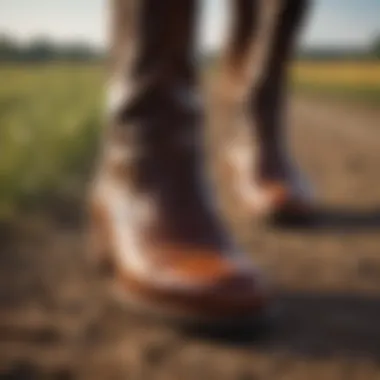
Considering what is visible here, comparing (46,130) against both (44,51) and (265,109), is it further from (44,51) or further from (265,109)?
(265,109)

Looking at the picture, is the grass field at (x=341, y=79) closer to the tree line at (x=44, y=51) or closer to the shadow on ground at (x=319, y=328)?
the tree line at (x=44, y=51)

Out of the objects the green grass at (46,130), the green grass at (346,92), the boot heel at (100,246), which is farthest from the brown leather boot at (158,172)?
the green grass at (346,92)

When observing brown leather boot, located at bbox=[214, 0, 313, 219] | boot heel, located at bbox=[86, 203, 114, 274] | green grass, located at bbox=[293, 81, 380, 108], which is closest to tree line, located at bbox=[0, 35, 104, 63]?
brown leather boot, located at bbox=[214, 0, 313, 219]

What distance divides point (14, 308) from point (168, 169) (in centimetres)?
13

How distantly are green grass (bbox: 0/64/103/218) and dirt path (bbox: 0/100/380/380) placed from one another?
84 mm

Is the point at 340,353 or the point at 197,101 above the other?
the point at 197,101

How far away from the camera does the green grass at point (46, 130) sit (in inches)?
32.5

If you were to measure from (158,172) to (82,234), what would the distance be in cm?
19

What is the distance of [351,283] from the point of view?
63 cm

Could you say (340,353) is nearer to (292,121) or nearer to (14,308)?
(14,308)

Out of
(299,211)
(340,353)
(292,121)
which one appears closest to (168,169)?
(340,353)

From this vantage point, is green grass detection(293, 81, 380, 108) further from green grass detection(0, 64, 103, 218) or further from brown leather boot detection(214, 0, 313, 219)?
brown leather boot detection(214, 0, 313, 219)

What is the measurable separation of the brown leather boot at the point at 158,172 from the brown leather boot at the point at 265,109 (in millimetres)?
243

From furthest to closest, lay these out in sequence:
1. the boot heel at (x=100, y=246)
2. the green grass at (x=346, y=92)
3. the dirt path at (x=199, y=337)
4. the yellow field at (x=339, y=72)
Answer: the green grass at (x=346, y=92) → the yellow field at (x=339, y=72) → the boot heel at (x=100, y=246) → the dirt path at (x=199, y=337)
